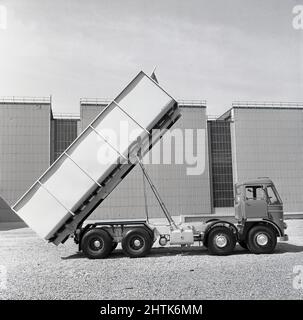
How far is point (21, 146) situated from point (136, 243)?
2893cm

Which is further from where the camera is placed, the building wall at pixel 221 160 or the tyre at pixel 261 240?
the building wall at pixel 221 160

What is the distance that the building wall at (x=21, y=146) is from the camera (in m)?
37.3

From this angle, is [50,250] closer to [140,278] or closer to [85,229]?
[85,229]

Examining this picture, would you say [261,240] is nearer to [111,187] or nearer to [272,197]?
[272,197]

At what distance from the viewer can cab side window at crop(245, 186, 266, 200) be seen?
493 inches

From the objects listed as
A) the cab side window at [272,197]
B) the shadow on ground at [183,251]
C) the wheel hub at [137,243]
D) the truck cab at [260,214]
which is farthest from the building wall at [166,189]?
the cab side window at [272,197]

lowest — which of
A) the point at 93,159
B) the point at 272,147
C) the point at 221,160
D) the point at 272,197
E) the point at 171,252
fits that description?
the point at 171,252

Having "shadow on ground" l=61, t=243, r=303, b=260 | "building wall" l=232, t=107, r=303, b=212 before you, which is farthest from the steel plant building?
"shadow on ground" l=61, t=243, r=303, b=260

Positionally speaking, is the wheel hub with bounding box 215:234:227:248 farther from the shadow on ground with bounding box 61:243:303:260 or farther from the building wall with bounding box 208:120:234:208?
the building wall with bounding box 208:120:234:208

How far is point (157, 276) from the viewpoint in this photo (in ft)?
29.6

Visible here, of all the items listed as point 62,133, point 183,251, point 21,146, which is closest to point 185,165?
point 62,133

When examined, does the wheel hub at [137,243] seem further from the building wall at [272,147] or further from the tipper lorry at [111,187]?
the building wall at [272,147]

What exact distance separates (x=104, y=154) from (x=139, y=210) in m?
27.1

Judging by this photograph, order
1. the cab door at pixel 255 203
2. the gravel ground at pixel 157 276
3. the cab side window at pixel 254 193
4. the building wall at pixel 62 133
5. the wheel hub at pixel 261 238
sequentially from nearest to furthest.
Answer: the gravel ground at pixel 157 276, the wheel hub at pixel 261 238, the cab door at pixel 255 203, the cab side window at pixel 254 193, the building wall at pixel 62 133
